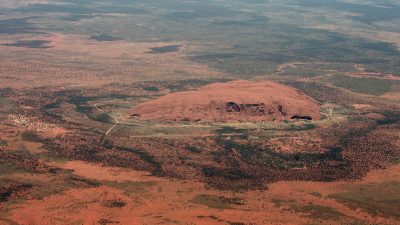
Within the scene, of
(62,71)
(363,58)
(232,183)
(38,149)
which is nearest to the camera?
(232,183)

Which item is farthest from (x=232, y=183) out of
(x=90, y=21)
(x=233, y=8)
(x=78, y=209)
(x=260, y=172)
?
(x=233, y=8)

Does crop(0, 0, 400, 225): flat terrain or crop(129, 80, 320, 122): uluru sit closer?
crop(0, 0, 400, 225): flat terrain

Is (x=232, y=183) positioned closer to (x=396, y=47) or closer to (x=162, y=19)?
(x=396, y=47)

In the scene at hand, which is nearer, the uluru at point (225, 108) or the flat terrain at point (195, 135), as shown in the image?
the flat terrain at point (195, 135)

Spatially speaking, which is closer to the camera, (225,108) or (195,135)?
(195,135)

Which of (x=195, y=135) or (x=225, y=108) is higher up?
(x=225, y=108)
